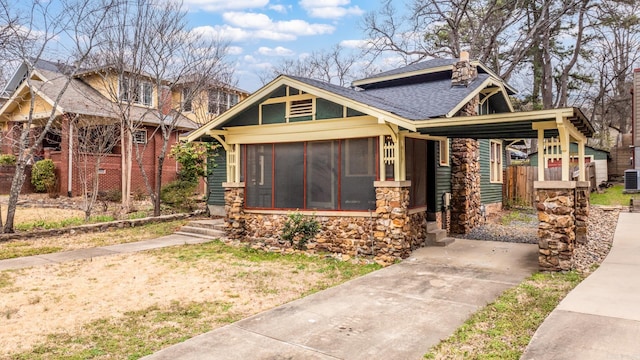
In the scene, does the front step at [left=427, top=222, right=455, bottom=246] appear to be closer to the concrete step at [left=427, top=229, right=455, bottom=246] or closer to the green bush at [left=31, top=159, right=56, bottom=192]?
the concrete step at [left=427, top=229, right=455, bottom=246]

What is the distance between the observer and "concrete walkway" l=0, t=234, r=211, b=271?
8.12 meters

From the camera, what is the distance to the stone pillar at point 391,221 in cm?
812

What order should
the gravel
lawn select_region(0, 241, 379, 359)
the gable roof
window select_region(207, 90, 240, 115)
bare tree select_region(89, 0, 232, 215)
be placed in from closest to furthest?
lawn select_region(0, 241, 379, 359) < the gravel < bare tree select_region(89, 0, 232, 215) < the gable roof < window select_region(207, 90, 240, 115)

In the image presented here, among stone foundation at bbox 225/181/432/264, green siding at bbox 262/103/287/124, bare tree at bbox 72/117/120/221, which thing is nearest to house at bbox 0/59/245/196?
bare tree at bbox 72/117/120/221

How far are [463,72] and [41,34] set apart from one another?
1221 cm

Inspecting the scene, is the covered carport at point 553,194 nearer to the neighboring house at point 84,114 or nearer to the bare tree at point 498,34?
the neighboring house at point 84,114

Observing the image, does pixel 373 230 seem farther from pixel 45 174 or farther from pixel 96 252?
pixel 45 174

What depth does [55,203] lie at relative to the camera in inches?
638

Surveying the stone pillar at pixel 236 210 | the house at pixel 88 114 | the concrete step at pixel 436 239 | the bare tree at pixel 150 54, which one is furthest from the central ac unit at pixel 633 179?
the house at pixel 88 114

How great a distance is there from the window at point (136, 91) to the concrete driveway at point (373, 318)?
1155 cm

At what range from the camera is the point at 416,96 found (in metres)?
11.5

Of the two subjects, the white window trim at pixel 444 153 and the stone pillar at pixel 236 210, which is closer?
the stone pillar at pixel 236 210

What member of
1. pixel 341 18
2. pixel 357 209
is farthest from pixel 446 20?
pixel 357 209

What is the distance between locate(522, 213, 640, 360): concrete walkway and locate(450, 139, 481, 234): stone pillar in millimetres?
4568
